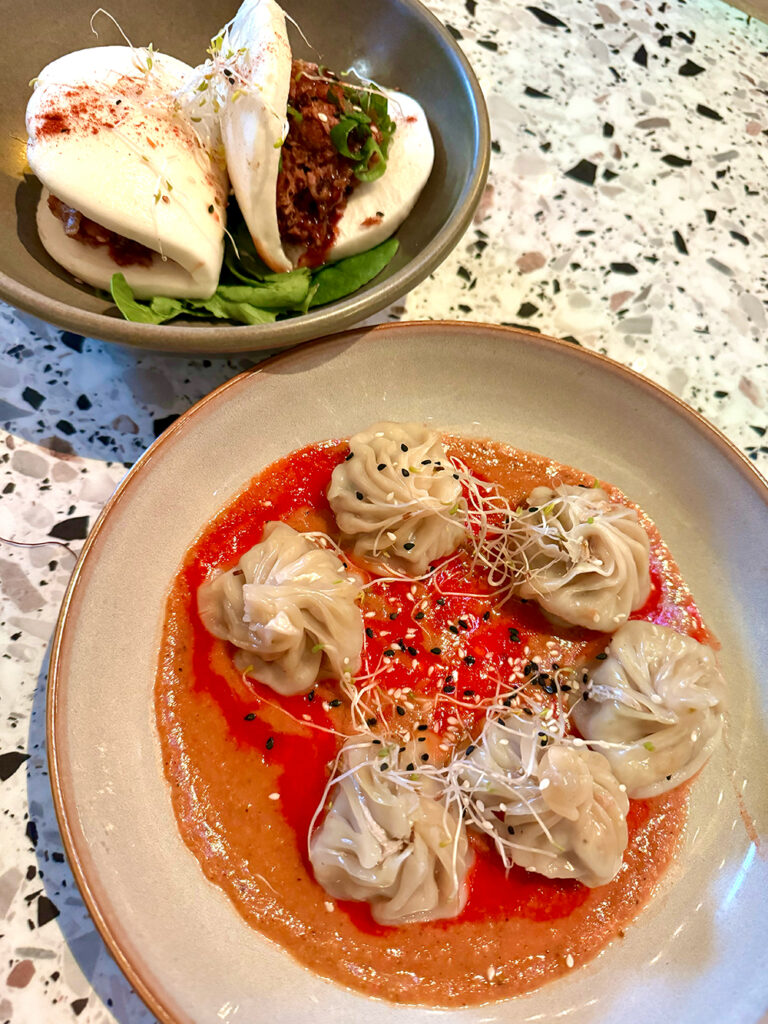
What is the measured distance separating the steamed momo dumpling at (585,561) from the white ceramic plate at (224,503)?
0.69 feet

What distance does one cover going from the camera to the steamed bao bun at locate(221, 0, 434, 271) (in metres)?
2.11

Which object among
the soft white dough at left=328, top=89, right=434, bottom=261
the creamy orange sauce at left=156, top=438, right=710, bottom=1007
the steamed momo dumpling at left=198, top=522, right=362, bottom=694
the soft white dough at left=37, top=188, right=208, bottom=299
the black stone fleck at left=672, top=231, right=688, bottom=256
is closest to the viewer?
the creamy orange sauce at left=156, top=438, right=710, bottom=1007

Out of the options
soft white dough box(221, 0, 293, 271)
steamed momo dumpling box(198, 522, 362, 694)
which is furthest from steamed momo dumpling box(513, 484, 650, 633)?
soft white dough box(221, 0, 293, 271)

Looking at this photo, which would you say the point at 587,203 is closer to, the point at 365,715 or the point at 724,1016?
the point at 365,715

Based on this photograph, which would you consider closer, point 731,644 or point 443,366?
point 731,644

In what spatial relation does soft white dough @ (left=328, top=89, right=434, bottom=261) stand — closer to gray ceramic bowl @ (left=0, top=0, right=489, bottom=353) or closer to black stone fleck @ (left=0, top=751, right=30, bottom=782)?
gray ceramic bowl @ (left=0, top=0, right=489, bottom=353)

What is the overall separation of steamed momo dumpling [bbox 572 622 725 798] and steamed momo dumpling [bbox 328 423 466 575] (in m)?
0.64

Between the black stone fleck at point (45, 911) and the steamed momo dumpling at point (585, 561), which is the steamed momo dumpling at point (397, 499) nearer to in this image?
the steamed momo dumpling at point (585, 561)

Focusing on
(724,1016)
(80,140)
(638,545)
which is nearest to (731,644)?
(638,545)

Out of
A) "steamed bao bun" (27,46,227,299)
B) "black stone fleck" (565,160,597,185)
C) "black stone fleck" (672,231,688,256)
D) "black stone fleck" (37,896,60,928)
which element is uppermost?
"black stone fleck" (565,160,597,185)

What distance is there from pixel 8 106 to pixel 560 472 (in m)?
2.28

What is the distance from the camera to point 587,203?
10.0ft

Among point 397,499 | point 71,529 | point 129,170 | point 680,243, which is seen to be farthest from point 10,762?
point 680,243

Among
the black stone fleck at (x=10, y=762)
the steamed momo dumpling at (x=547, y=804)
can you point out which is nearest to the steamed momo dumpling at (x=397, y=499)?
the steamed momo dumpling at (x=547, y=804)
